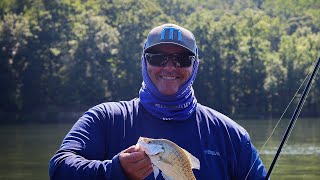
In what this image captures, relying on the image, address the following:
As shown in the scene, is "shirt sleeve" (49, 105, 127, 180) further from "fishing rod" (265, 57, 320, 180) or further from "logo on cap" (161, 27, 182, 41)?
"fishing rod" (265, 57, 320, 180)

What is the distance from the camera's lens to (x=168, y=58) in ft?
12.9

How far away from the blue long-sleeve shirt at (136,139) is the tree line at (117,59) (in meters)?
62.3

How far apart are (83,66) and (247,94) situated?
20.4 m

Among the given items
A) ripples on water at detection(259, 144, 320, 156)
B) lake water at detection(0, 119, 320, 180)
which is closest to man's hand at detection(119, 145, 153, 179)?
lake water at detection(0, 119, 320, 180)

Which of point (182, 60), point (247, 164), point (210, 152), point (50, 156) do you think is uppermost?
point (182, 60)

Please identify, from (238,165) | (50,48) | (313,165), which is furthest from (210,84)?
(238,165)

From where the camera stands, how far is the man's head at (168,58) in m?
3.86

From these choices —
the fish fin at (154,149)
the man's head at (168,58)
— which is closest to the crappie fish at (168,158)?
the fish fin at (154,149)

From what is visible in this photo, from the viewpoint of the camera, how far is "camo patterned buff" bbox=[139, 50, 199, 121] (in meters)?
3.85

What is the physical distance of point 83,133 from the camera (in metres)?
3.59

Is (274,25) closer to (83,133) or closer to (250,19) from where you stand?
(250,19)

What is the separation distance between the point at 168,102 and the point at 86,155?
626 mm


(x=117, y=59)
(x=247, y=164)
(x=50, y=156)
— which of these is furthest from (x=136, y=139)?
(x=117, y=59)

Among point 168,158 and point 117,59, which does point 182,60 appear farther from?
point 117,59
